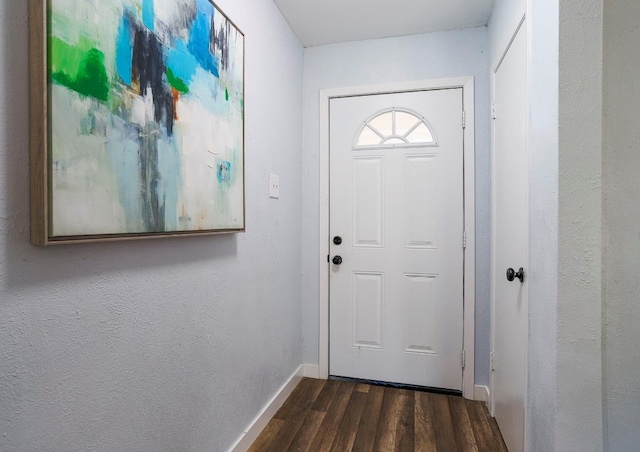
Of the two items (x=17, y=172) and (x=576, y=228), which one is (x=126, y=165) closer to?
(x=17, y=172)

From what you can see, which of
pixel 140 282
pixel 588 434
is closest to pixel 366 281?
pixel 588 434

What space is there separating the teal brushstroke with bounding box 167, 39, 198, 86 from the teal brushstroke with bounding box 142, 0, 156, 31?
3.6 inches

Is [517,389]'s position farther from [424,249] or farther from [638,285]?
[424,249]

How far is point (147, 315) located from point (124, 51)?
0.75m

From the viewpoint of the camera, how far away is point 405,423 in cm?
185

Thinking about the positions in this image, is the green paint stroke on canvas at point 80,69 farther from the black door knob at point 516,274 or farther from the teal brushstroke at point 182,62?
the black door knob at point 516,274

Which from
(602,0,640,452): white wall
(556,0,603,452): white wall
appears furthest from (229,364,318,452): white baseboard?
(602,0,640,452): white wall

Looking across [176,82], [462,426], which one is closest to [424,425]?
[462,426]

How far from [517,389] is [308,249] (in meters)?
1.44

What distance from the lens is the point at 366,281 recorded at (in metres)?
2.33

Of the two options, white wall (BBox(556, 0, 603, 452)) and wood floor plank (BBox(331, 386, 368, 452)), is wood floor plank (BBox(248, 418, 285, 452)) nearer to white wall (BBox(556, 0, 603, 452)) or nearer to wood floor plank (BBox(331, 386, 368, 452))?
wood floor plank (BBox(331, 386, 368, 452))

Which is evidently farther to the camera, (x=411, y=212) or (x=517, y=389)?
(x=411, y=212)

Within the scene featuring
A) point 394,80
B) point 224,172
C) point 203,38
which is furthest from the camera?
point 394,80

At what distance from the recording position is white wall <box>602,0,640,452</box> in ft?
3.33
